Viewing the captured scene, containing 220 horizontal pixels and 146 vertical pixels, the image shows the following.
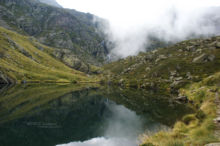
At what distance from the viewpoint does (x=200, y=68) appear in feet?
488

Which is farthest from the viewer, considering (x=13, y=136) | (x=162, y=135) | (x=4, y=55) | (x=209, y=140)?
(x=4, y=55)

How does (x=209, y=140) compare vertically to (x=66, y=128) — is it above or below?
above

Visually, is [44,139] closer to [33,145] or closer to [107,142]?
[33,145]

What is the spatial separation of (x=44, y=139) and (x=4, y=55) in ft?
619

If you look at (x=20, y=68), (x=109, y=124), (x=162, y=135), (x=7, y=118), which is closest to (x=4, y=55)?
(x=20, y=68)

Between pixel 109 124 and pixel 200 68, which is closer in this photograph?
pixel 109 124

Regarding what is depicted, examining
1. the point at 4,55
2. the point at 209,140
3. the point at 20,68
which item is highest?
the point at 4,55

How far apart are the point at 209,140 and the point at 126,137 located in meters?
23.9

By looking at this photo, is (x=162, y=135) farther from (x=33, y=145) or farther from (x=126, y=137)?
Answer: (x=33, y=145)

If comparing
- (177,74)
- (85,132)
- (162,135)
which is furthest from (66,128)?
(177,74)

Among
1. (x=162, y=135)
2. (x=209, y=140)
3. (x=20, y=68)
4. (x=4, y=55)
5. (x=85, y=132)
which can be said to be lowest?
(x=85, y=132)

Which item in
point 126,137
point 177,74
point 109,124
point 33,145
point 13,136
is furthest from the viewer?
point 177,74

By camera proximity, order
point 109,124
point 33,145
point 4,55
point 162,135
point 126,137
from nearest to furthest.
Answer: point 162,135 < point 33,145 < point 126,137 < point 109,124 < point 4,55

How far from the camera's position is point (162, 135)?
22078mm
